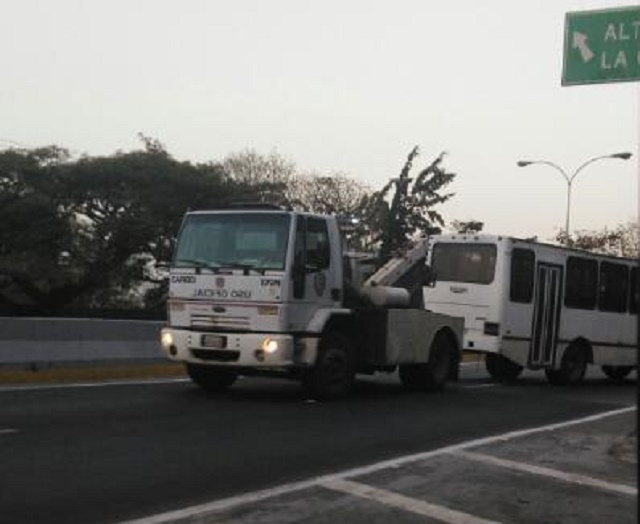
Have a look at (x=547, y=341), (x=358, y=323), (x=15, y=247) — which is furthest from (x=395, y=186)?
(x=358, y=323)

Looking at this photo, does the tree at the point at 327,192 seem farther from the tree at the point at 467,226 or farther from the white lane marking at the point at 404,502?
the white lane marking at the point at 404,502

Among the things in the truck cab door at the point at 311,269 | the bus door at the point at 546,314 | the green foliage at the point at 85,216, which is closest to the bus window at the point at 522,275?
the bus door at the point at 546,314

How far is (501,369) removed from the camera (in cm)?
2186

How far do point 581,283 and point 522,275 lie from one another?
2.20m

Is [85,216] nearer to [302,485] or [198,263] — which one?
[198,263]

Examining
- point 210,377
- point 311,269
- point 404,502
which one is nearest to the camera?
point 404,502

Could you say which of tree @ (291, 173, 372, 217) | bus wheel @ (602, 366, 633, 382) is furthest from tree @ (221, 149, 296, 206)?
bus wheel @ (602, 366, 633, 382)

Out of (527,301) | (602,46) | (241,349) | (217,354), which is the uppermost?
(602,46)

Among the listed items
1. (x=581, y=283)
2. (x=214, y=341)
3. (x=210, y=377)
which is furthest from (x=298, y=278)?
(x=581, y=283)

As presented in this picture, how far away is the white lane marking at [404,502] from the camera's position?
7.41 m

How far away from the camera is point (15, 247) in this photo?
49406mm

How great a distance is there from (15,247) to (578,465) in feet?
140

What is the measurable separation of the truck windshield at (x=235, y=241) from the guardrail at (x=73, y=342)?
3230mm

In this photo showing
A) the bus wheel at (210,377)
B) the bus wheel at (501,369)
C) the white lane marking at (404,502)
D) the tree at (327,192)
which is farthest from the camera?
the tree at (327,192)
